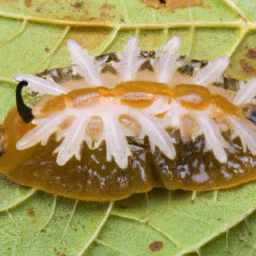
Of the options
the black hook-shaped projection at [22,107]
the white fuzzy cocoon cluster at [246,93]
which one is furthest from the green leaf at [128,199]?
the black hook-shaped projection at [22,107]

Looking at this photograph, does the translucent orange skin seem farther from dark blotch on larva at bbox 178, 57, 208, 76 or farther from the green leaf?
dark blotch on larva at bbox 178, 57, 208, 76

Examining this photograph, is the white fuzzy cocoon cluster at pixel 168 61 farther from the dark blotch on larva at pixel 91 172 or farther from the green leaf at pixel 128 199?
the dark blotch on larva at pixel 91 172

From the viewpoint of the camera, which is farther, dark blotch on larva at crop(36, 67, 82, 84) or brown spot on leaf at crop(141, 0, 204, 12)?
brown spot on leaf at crop(141, 0, 204, 12)

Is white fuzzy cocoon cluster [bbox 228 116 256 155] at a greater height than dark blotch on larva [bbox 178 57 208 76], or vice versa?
dark blotch on larva [bbox 178 57 208 76]

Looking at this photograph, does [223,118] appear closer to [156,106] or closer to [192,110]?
[192,110]

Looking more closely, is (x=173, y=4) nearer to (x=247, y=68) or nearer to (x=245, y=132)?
(x=247, y=68)

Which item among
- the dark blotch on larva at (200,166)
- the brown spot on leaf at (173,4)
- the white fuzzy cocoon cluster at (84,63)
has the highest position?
the brown spot on leaf at (173,4)

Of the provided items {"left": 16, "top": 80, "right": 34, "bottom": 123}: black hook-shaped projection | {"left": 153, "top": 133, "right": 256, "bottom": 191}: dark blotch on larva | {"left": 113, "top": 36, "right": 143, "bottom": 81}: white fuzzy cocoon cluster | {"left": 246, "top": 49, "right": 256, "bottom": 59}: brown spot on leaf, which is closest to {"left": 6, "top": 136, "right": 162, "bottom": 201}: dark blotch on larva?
{"left": 153, "top": 133, "right": 256, "bottom": 191}: dark blotch on larva
